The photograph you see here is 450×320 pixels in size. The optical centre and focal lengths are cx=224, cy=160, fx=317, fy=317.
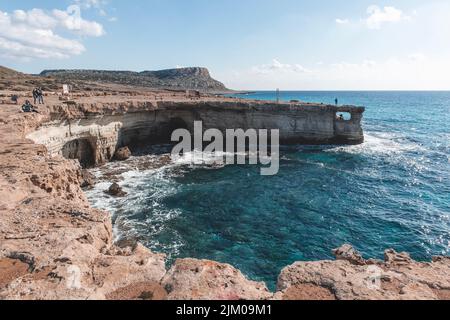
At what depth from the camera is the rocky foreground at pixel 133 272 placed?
702 cm

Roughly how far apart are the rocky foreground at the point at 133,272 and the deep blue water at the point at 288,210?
8522mm

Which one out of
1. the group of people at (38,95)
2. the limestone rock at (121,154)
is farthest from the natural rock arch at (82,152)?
the group of people at (38,95)

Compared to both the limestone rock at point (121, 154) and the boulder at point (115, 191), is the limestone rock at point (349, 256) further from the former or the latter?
the limestone rock at point (121, 154)

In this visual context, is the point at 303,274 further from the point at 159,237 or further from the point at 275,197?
the point at 275,197

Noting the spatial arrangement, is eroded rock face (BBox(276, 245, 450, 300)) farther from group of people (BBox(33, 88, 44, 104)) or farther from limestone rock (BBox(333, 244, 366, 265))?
group of people (BBox(33, 88, 44, 104))

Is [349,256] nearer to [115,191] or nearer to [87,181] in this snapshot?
[115,191]

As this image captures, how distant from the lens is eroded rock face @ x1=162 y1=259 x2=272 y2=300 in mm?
6930

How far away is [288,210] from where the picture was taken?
78.9 ft

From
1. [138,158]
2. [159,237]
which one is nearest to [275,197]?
[159,237]

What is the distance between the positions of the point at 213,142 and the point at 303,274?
3755 centimetres

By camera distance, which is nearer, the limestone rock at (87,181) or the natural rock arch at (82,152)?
the limestone rock at (87,181)

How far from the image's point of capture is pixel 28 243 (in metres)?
8.55

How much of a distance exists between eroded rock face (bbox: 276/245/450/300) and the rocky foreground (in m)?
0.02

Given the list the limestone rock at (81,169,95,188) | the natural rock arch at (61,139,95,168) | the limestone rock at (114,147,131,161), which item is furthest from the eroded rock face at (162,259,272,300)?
the limestone rock at (114,147,131,161)
